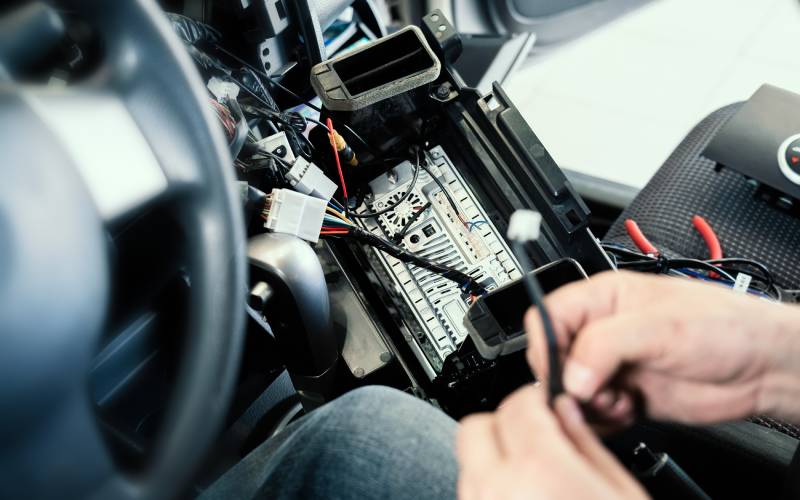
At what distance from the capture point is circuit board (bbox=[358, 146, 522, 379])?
884 millimetres

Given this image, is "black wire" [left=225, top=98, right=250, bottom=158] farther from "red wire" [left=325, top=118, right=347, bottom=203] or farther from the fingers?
the fingers

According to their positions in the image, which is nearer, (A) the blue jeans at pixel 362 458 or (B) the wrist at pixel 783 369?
(B) the wrist at pixel 783 369

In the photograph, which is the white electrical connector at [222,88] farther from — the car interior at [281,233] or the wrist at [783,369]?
the wrist at [783,369]

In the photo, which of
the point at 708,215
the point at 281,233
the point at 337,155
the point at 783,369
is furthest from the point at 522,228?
the point at 708,215

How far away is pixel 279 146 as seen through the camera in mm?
903

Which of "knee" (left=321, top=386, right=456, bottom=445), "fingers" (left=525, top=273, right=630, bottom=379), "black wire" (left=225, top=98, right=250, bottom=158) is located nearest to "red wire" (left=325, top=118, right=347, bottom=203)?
"black wire" (left=225, top=98, right=250, bottom=158)

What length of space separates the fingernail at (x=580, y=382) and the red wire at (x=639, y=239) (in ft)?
1.85

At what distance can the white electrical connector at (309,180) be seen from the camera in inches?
35.2

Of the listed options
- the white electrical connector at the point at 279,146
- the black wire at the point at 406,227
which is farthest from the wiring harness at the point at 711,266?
the white electrical connector at the point at 279,146

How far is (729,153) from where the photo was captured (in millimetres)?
957

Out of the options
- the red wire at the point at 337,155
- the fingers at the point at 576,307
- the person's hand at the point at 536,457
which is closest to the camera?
the person's hand at the point at 536,457

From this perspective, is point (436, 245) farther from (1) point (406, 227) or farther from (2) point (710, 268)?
(2) point (710, 268)

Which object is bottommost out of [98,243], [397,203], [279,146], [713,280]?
[713,280]

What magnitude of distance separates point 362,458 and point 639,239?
23.5 inches
